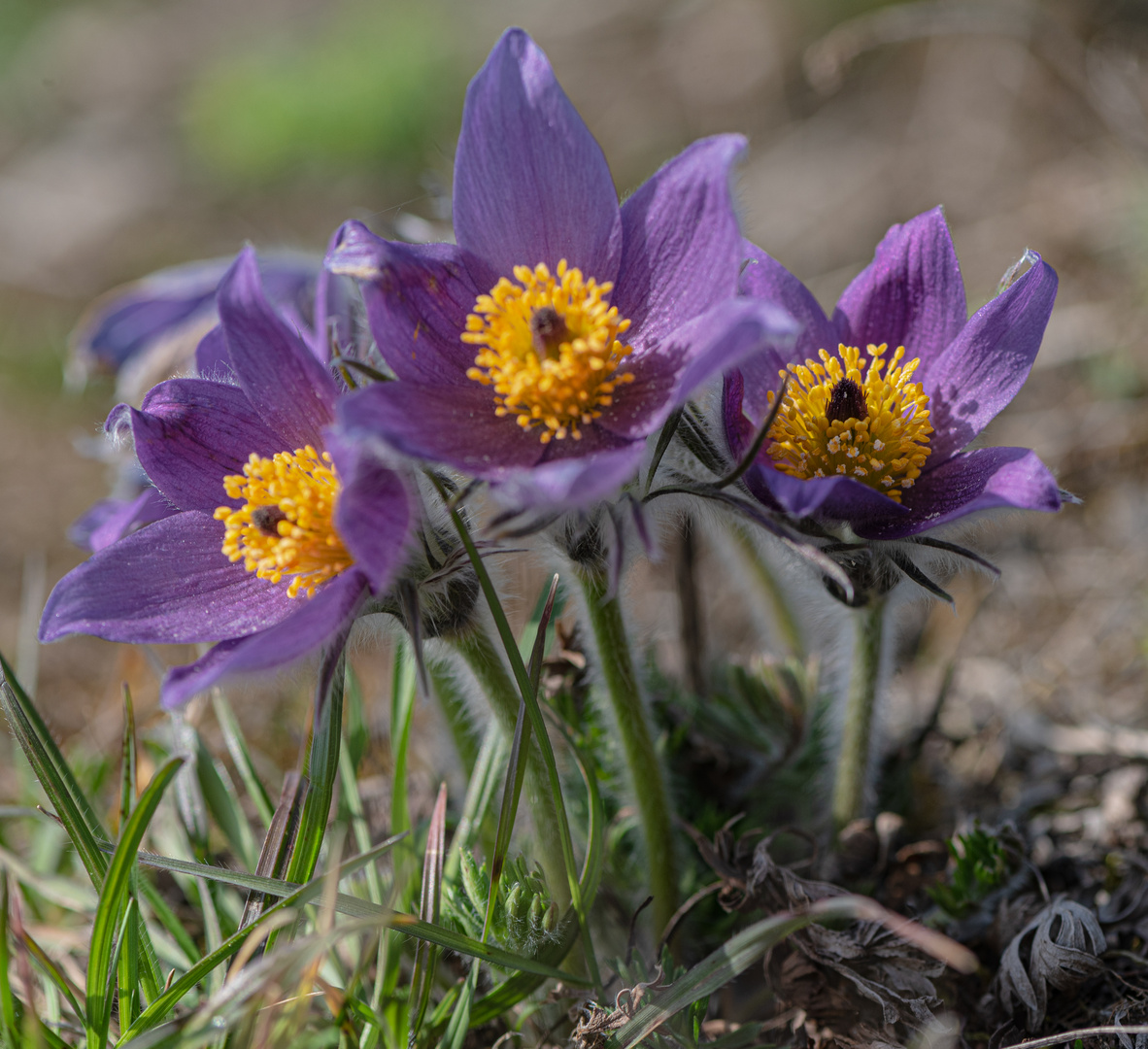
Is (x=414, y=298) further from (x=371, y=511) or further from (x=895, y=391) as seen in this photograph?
(x=895, y=391)

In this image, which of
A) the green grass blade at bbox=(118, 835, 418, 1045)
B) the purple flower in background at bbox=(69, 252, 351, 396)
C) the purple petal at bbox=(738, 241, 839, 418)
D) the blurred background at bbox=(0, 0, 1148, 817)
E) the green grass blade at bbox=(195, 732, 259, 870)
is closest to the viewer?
the green grass blade at bbox=(118, 835, 418, 1045)

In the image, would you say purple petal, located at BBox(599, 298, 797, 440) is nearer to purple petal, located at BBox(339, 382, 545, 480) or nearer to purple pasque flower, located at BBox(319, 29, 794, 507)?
purple pasque flower, located at BBox(319, 29, 794, 507)

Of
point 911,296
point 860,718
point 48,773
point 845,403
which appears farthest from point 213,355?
point 860,718

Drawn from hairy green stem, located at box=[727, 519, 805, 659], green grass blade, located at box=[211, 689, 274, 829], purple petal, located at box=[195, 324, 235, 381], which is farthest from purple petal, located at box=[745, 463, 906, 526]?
green grass blade, located at box=[211, 689, 274, 829]

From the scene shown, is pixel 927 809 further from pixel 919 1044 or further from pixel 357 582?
→ pixel 357 582

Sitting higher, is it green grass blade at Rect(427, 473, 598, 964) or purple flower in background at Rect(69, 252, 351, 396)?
purple flower in background at Rect(69, 252, 351, 396)

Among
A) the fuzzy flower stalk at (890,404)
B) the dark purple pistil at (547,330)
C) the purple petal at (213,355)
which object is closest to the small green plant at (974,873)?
the fuzzy flower stalk at (890,404)

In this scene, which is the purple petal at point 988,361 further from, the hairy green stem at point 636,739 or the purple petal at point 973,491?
the hairy green stem at point 636,739
